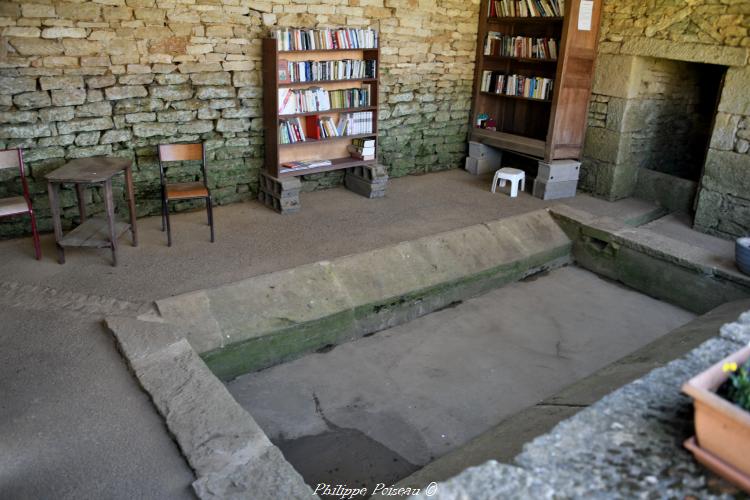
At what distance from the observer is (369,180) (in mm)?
6129

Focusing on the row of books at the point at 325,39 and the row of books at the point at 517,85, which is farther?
the row of books at the point at 517,85

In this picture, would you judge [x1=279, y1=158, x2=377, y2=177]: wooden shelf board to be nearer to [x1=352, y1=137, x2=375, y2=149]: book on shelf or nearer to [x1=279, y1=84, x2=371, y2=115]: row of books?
Answer: [x1=352, y1=137, x2=375, y2=149]: book on shelf

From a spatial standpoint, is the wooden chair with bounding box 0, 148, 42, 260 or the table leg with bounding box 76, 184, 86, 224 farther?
the table leg with bounding box 76, 184, 86, 224

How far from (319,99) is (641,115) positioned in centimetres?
340

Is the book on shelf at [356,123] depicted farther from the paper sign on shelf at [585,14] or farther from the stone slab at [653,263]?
the paper sign on shelf at [585,14]

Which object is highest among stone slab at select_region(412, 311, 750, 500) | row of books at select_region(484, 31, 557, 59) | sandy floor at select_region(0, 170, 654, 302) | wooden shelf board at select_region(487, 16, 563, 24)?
wooden shelf board at select_region(487, 16, 563, 24)

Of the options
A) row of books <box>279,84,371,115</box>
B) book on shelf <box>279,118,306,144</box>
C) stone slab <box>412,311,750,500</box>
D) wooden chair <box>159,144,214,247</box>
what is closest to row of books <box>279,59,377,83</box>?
row of books <box>279,84,371,115</box>

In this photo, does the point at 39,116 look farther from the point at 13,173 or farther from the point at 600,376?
the point at 600,376

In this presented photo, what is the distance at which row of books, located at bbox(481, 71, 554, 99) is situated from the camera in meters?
6.43

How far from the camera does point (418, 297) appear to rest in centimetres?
484

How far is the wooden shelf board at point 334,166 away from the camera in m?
5.70

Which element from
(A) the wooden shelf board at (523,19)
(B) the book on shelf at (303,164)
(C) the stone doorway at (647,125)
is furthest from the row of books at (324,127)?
(C) the stone doorway at (647,125)

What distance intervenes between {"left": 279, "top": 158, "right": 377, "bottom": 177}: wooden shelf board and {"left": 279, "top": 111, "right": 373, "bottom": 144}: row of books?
276 mm

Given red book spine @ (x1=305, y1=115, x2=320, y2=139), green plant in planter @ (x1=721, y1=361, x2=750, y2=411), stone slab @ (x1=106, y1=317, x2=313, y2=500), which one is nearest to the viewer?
green plant in planter @ (x1=721, y1=361, x2=750, y2=411)
